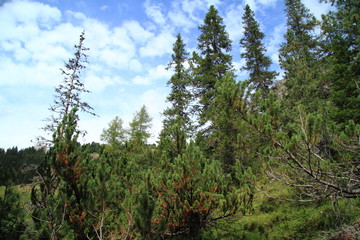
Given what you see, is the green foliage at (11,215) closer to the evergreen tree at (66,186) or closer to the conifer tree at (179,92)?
the evergreen tree at (66,186)

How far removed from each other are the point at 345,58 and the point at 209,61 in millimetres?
8994

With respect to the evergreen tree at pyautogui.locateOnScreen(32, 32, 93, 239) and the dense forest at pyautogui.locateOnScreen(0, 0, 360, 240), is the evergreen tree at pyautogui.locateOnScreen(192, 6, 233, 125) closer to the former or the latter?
the dense forest at pyautogui.locateOnScreen(0, 0, 360, 240)

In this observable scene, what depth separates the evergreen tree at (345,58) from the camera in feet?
31.9

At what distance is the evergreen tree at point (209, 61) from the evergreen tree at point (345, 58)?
6.71 meters

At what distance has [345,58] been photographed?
11.3 meters

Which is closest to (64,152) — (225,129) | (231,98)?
(231,98)

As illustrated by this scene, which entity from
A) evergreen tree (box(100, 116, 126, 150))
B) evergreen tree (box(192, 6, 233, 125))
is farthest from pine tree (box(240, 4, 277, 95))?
evergreen tree (box(100, 116, 126, 150))

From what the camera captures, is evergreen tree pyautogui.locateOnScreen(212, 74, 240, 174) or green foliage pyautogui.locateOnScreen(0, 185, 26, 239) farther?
evergreen tree pyautogui.locateOnScreen(212, 74, 240, 174)

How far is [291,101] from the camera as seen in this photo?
1405 centimetres

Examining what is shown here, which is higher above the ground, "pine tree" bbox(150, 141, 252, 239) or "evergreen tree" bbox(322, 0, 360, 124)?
"evergreen tree" bbox(322, 0, 360, 124)

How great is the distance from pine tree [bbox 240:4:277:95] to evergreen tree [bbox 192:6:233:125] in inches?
230

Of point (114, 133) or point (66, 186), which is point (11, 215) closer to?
point (66, 186)

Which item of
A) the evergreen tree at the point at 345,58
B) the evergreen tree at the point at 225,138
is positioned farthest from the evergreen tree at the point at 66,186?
the evergreen tree at the point at 345,58

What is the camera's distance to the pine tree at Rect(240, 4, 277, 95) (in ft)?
67.4
